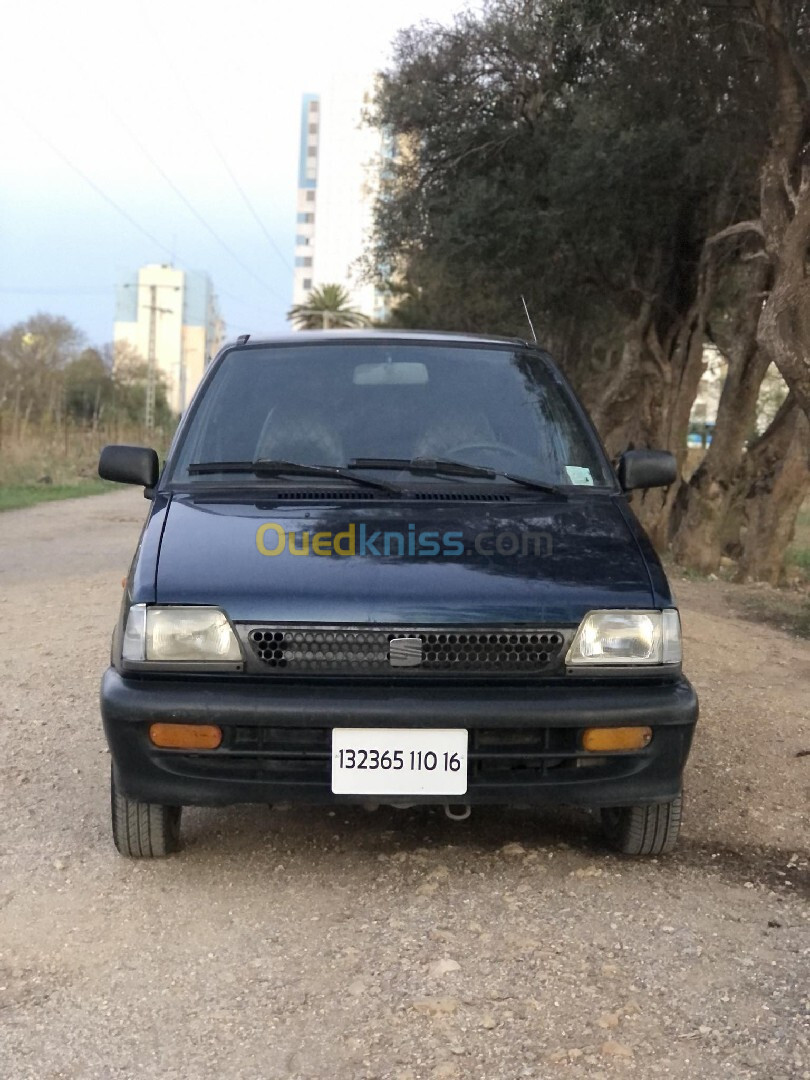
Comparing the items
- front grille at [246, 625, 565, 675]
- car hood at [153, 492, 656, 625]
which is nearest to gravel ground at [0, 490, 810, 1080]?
front grille at [246, 625, 565, 675]

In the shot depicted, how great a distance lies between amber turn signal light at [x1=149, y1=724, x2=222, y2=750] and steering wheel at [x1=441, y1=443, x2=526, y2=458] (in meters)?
1.49

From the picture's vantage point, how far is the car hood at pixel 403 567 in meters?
3.70

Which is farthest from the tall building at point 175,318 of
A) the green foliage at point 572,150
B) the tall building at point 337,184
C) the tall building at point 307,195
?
the green foliage at point 572,150

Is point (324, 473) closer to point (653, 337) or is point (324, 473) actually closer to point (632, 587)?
point (632, 587)

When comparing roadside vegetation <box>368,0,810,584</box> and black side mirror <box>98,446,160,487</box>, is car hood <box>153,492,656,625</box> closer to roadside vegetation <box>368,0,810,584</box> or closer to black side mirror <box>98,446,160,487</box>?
black side mirror <box>98,446,160,487</box>

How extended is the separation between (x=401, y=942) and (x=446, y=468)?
1.73 metres

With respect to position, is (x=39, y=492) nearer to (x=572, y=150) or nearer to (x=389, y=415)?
(x=572, y=150)

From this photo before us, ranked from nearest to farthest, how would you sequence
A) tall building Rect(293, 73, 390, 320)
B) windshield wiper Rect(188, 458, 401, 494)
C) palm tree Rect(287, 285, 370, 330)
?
windshield wiper Rect(188, 458, 401, 494)
palm tree Rect(287, 285, 370, 330)
tall building Rect(293, 73, 390, 320)

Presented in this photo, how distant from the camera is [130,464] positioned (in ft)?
15.4

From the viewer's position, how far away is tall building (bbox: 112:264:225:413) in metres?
141

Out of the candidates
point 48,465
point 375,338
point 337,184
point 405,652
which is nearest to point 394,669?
point 405,652

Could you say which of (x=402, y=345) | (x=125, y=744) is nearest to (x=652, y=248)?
(x=402, y=345)

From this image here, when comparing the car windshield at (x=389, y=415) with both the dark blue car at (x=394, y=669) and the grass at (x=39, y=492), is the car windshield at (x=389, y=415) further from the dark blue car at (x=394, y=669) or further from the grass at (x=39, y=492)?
the grass at (x=39, y=492)

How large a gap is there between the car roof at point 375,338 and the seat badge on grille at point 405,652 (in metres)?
1.82
